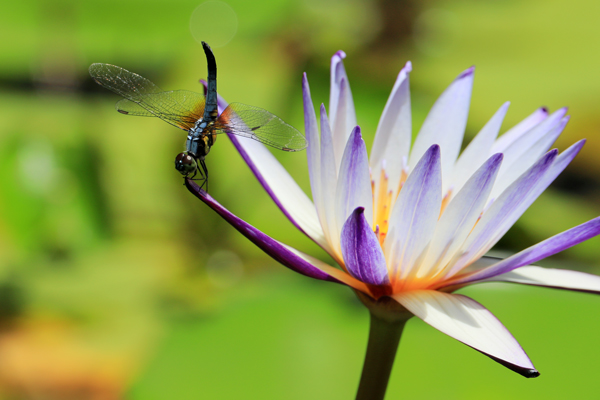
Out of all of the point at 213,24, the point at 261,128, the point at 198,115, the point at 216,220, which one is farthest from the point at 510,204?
the point at 213,24

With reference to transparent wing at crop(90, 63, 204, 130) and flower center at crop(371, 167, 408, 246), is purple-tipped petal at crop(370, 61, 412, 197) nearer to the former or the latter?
flower center at crop(371, 167, 408, 246)

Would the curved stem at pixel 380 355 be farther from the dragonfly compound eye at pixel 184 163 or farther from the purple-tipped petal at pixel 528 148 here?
the dragonfly compound eye at pixel 184 163

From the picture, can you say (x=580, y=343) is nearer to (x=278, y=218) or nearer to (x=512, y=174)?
(x=512, y=174)

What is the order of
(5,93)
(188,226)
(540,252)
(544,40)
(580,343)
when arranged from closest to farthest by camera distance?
(540,252) → (580,343) → (188,226) → (5,93) → (544,40)

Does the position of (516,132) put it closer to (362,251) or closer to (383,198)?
(383,198)

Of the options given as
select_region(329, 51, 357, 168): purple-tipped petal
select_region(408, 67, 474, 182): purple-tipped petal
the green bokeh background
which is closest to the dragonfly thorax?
select_region(329, 51, 357, 168): purple-tipped petal

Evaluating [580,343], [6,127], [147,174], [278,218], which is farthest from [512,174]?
[6,127]
